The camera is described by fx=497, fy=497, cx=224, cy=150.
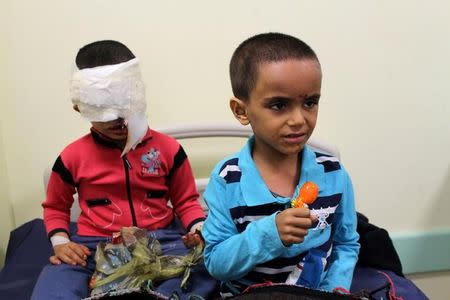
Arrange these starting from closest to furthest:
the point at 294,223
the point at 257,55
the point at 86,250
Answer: the point at 294,223 < the point at 257,55 < the point at 86,250

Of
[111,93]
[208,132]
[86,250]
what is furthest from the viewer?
[208,132]

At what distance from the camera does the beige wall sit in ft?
4.95

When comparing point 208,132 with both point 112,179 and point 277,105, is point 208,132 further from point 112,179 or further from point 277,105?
point 277,105

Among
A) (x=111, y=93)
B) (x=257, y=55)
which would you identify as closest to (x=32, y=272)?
(x=111, y=93)

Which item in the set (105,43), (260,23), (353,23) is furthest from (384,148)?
(105,43)

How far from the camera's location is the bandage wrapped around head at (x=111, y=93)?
3.63ft

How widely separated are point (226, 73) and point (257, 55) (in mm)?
676

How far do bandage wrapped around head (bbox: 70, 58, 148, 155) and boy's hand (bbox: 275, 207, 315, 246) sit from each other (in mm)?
480

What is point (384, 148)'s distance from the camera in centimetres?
178

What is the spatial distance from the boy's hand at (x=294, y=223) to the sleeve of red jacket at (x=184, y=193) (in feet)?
1.59

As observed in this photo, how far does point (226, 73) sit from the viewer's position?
162 cm

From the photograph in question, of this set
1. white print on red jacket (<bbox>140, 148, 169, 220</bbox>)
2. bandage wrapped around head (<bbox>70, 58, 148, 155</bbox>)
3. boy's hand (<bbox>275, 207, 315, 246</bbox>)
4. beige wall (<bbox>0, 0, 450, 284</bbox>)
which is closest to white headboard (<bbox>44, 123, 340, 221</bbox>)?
beige wall (<bbox>0, 0, 450, 284</bbox>)

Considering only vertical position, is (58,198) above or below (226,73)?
below

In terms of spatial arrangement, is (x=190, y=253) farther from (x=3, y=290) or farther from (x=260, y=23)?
(x=260, y=23)
